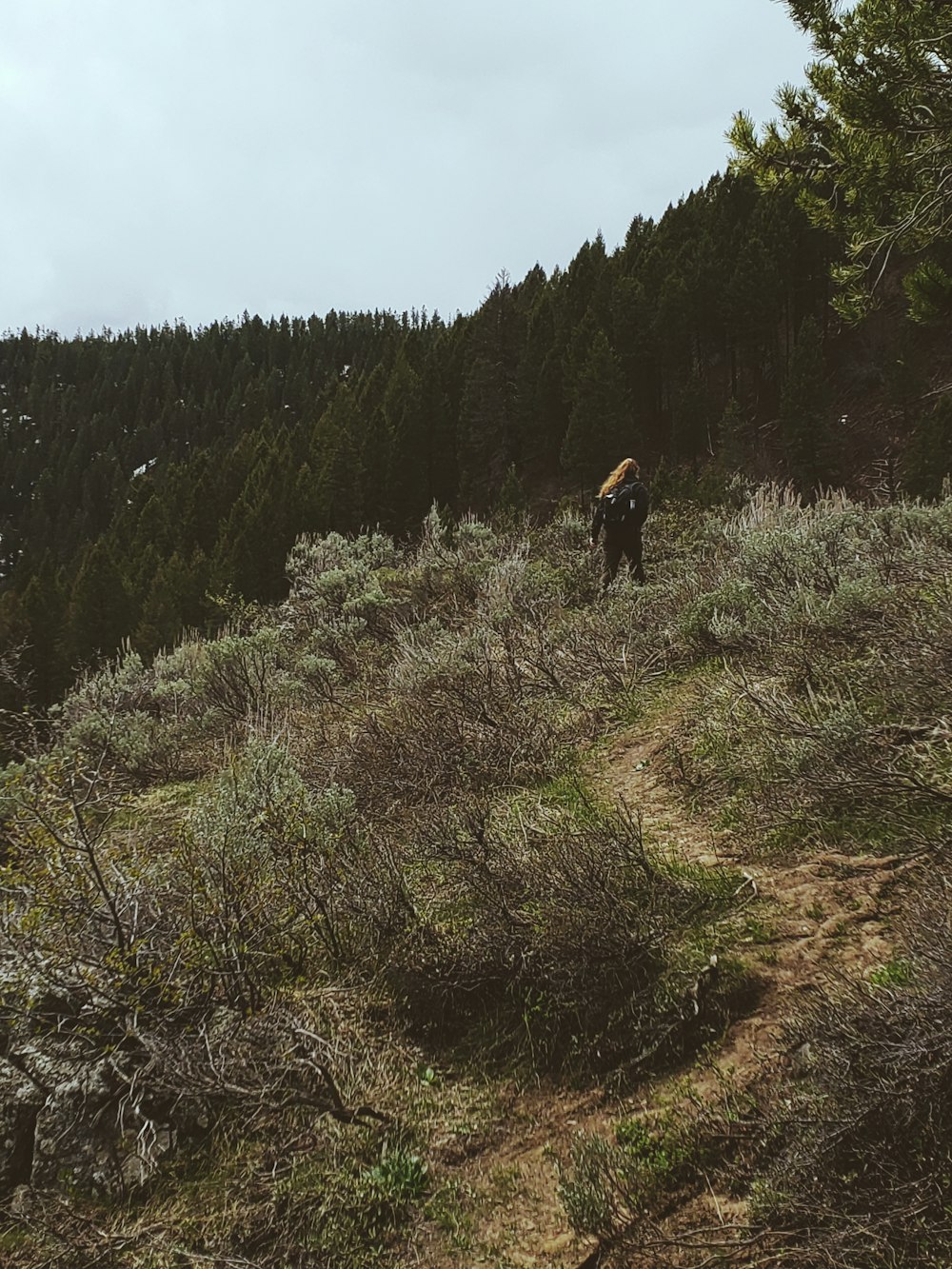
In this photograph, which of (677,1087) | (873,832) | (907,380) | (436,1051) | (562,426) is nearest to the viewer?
(677,1087)

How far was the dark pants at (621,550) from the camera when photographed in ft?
28.2

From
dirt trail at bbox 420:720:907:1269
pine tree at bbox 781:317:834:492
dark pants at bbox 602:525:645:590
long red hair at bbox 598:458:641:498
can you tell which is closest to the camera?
dirt trail at bbox 420:720:907:1269

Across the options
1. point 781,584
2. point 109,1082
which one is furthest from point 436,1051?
point 781,584

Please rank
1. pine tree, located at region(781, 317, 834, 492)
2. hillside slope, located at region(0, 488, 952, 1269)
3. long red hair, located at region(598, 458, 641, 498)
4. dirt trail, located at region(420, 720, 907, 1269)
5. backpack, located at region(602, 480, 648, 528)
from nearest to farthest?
hillside slope, located at region(0, 488, 952, 1269)
dirt trail, located at region(420, 720, 907, 1269)
backpack, located at region(602, 480, 648, 528)
long red hair, located at region(598, 458, 641, 498)
pine tree, located at region(781, 317, 834, 492)

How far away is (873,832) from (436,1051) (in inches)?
82.1

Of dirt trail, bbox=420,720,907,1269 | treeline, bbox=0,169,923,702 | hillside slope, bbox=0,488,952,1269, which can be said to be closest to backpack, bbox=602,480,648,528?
hillside slope, bbox=0,488,952,1269

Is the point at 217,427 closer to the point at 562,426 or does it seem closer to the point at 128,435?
the point at 128,435

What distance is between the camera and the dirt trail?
1.94m

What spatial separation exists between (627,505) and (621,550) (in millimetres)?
652

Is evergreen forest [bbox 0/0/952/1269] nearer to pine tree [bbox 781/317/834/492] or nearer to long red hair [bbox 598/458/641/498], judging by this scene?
long red hair [bbox 598/458/641/498]

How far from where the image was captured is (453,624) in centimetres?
866

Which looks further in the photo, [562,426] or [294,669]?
[562,426]

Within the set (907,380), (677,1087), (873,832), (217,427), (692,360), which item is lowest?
(677,1087)

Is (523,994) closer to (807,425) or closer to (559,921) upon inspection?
(559,921)
